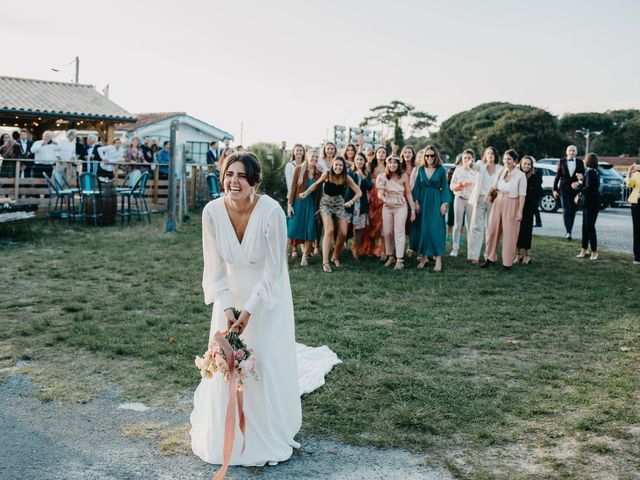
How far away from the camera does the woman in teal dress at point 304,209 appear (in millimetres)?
11422

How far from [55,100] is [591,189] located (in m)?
21.6

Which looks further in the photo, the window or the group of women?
the window

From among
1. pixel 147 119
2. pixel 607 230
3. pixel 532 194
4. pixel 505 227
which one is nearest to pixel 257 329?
pixel 505 227

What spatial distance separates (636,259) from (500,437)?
30.5ft

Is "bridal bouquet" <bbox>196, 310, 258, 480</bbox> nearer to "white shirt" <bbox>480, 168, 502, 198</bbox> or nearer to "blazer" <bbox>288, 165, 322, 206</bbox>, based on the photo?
"blazer" <bbox>288, 165, 322, 206</bbox>

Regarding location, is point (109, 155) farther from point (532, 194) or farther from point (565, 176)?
point (565, 176)

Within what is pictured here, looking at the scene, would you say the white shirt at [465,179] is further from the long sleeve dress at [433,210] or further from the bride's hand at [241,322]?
the bride's hand at [241,322]

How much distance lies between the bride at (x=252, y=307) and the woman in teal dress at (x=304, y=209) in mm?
7098

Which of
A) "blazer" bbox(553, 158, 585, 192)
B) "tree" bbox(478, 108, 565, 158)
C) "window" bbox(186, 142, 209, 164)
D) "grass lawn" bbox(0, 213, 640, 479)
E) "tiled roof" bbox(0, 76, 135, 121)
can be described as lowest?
"grass lawn" bbox(0, 213, 640, 479)

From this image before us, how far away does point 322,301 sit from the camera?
28.0ft

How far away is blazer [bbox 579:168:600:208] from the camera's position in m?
12.4

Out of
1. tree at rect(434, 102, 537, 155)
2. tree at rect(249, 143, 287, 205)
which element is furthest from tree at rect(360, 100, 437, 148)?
tree at rect(249, 143, 287, 205)

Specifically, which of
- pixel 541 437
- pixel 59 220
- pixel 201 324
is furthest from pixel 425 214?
pixel 59 220

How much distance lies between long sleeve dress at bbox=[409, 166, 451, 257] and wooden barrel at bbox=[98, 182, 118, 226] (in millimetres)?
8537
